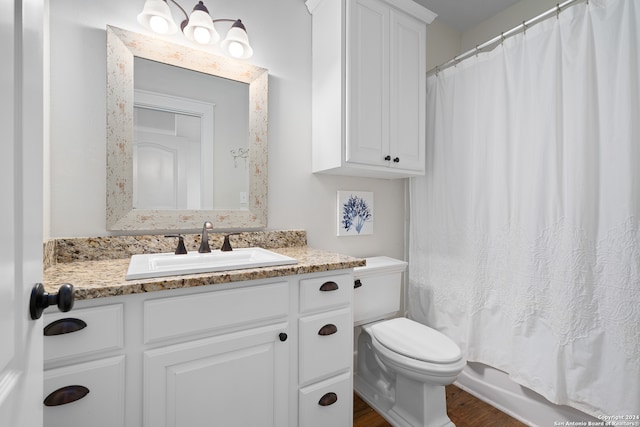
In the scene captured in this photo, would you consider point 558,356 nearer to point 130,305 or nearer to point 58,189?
point 130,305

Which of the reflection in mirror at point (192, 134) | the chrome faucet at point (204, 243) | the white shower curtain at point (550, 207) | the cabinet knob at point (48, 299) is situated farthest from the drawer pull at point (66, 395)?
the white shower curtain at point (550, 207)

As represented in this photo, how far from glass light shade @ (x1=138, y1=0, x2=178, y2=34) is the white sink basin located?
101cm

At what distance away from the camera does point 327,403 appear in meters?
1.30

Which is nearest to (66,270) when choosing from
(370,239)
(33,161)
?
(33,161)

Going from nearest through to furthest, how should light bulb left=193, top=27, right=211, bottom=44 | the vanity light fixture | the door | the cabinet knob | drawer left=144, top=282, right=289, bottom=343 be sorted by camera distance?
the door → the cabinet knob → drawer left=144, top=282, right=289, bottom=343 → the vanity light fixture → light bulb left=193, top=27, right=211, bottom=44

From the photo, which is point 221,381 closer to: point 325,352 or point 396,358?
point 325,352

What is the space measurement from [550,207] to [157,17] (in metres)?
2.02

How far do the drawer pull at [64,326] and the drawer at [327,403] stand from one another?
0.82 metres

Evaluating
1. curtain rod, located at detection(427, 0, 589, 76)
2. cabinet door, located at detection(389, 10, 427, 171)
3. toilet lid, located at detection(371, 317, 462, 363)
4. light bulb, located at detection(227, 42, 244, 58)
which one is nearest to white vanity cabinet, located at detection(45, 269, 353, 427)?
toilet lid, located at detection(371, 317, 462, 363)

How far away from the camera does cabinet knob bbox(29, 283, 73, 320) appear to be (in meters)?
0.54

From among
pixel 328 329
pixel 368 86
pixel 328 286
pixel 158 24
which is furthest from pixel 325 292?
pixel 158 24

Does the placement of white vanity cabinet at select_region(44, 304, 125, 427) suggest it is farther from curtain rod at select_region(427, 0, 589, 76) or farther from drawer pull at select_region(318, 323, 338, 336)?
curtain rod at select_region(427, 0, 589, 76)

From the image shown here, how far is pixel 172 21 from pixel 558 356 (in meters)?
2.35

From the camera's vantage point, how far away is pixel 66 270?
1.09 meters
